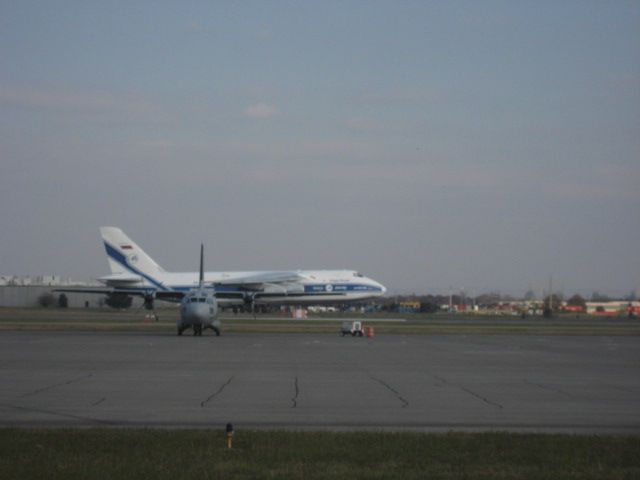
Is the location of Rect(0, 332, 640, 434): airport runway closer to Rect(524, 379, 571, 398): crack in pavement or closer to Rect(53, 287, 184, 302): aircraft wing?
Rect(524, 379, 571, 398): crack in pavement

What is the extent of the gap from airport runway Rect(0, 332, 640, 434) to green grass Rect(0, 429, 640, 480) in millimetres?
1950

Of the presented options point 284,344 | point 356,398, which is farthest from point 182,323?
point 356,398

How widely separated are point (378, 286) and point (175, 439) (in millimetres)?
95153

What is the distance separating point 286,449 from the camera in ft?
49.0

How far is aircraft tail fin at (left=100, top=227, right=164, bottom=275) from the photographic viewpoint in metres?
107

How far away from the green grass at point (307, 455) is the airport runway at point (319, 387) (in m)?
1.95

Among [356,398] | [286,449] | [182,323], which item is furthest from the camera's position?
[182,323]

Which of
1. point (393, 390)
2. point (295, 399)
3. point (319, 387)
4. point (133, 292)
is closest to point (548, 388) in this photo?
point (393, 390)

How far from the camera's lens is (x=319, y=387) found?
25969 millimetres

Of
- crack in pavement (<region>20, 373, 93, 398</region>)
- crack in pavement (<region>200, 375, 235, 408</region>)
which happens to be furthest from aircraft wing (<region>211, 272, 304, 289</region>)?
crack in pavement (<region>200, 375, 235, 408</region>)

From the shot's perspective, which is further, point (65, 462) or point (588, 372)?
point (588, 372)

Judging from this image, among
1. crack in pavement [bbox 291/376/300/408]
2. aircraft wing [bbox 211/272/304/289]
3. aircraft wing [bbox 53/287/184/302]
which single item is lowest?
crack in pavement [bbox 291/376/300/408]

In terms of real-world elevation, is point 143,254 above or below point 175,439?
above

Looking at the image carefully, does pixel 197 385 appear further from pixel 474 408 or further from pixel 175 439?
pixel 175 439
